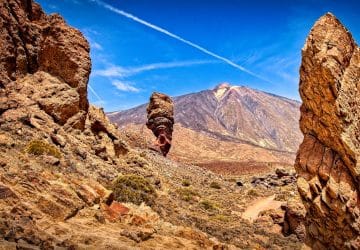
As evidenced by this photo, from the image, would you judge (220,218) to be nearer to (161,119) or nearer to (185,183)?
(185,183)

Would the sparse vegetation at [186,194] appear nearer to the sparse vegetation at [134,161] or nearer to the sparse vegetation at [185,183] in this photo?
the sparse vegetation at [134,161]

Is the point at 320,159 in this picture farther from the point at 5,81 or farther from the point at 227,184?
the point at 227,184

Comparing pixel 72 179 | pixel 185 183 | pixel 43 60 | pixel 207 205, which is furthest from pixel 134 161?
pixel 72 179

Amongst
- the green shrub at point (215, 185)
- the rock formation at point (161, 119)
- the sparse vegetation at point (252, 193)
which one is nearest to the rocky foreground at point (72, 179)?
the sparse vegetation at point (252, 193)

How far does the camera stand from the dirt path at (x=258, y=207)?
34.5 meters

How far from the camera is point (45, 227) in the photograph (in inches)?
507

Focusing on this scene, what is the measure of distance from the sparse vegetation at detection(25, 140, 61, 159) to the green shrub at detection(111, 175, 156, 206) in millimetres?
3643

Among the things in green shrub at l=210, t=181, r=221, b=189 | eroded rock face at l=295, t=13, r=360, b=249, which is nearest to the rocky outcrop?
eroded rock face at l=295, t=13, r=360, b=249

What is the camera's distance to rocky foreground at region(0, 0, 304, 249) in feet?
44.8

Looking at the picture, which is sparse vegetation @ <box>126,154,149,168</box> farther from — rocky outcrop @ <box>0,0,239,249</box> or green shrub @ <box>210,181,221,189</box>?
green shrub @ <box>210,181,221,189</box>

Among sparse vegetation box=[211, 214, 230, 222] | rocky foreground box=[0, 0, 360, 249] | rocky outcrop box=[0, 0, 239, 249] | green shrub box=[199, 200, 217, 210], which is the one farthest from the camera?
green shrub box=[199, 200, 217, 210]

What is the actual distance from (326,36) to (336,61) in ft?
2.51

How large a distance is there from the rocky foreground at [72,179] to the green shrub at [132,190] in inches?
3.5

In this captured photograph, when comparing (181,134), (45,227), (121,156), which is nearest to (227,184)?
(121,156)
